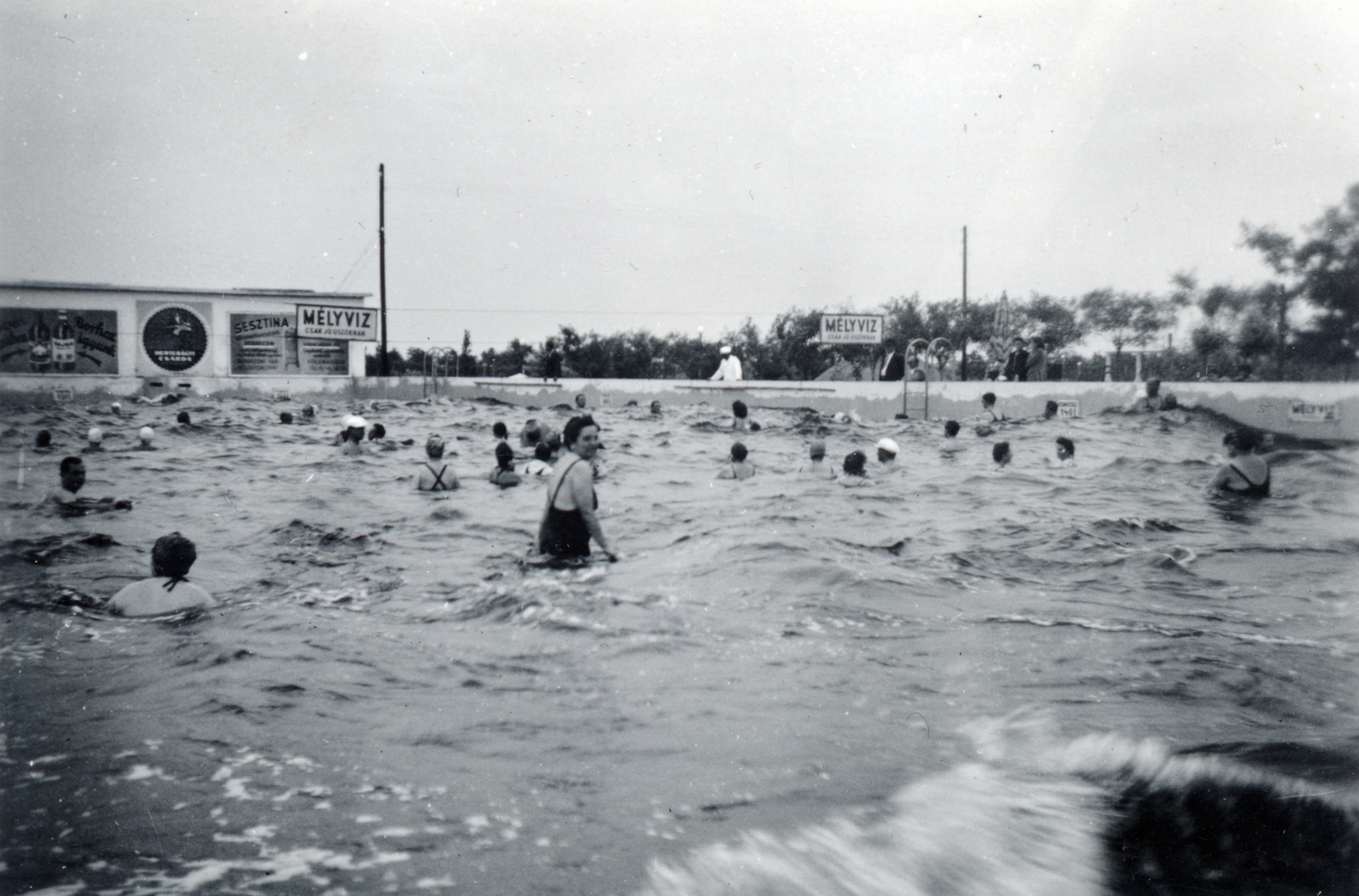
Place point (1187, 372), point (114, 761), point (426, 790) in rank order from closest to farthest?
point (426, 790) → point (114, 761) → point (1187, 372)

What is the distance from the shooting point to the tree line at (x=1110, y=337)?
7309 mm

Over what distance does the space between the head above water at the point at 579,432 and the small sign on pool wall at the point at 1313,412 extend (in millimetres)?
9247

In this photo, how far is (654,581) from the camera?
7496 millimetres

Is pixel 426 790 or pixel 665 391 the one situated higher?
pixel 665 391

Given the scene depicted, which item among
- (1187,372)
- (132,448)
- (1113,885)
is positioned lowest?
(1113,885)

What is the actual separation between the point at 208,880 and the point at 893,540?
23.6 feet

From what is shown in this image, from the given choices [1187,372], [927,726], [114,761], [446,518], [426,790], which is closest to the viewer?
[426,790]

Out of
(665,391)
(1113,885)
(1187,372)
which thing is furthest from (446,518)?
(1187,372)

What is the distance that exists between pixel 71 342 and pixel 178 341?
284 inches

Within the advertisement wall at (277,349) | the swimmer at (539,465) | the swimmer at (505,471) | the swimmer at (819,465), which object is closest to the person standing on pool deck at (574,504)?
the swimmer at (505,471)

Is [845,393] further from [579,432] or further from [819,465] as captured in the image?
[579,432]

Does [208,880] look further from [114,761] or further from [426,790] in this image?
[114,761]

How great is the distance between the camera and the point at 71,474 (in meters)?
8.84

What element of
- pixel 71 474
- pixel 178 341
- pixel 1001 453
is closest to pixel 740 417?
pixel 1001 453
